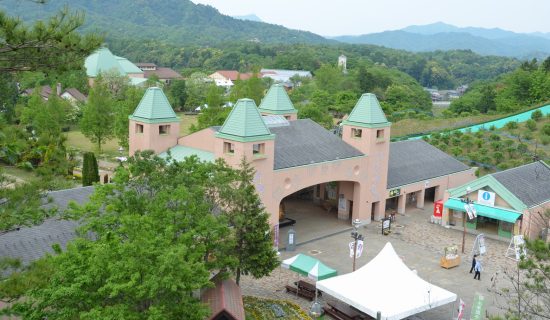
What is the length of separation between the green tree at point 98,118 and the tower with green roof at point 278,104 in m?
18.3

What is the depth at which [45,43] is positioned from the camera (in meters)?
10.5

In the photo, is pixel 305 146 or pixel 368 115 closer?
pixel 305 146

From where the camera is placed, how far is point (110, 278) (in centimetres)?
1292

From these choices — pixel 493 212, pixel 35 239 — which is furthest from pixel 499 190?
pixel 35 239

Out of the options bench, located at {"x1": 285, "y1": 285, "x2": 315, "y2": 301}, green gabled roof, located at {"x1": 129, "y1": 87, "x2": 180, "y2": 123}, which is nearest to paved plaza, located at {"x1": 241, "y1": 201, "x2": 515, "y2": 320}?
bench, located at {"x1": 285, "y1": 285, "x2": 315, "y2": 301}

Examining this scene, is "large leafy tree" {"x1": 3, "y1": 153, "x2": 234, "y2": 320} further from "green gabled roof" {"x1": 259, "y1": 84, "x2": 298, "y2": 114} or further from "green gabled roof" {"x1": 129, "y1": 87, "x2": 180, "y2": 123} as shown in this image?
"green gabled roof" {"x1": 259, "y1": 84, "x2": 298, "y2": 114}

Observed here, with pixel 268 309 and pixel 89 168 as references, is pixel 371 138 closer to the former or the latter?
pixel 268 309

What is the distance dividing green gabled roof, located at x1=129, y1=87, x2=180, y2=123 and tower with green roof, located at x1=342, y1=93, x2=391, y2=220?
9.19 metres

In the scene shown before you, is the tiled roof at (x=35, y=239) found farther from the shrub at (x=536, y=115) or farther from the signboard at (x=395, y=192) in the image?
the shrub at (x=536, y=115)

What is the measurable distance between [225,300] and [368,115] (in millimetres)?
15342

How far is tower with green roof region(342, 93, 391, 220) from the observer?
29828mm

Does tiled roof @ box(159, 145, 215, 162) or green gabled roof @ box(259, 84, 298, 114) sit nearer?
tiled roof @ box(159, 145, 215, 162)

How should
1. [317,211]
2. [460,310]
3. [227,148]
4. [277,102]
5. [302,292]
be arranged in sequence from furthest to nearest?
[277,102] → [317,211] → [227,148] → [302,292] → [460,310]

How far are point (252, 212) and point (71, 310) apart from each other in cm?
760
